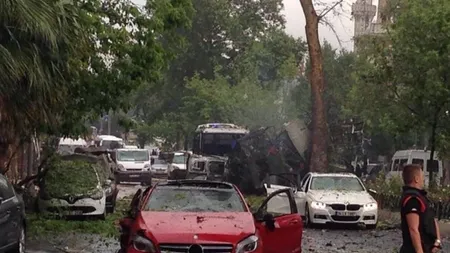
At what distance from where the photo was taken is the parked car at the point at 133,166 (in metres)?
48.7

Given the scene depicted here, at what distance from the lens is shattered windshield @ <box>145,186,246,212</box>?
543 inches

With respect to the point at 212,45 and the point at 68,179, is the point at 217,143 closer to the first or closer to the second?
the point at 68,179

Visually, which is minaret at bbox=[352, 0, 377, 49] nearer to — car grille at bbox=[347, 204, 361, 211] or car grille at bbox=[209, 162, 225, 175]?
car grille at bbox=[209, 162, 225, 175]

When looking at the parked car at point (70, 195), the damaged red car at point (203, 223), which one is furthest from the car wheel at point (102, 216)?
the damaged red car at point (203, 223)

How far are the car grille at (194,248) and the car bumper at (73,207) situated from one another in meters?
12.1

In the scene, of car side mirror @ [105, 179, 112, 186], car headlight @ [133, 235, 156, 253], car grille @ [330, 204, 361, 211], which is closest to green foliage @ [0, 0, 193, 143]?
car side mirror @ [105, 179, 112, 186]

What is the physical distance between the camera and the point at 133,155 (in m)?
49.9

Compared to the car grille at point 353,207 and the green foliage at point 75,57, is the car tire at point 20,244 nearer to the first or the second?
the green foliage at point 75,57

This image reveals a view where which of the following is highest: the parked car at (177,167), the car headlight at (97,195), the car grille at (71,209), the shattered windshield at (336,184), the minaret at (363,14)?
the minaret at (363,14)

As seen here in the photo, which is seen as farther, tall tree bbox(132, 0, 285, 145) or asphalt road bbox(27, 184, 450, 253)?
tall tree bbox(132, 0, 285, 145)

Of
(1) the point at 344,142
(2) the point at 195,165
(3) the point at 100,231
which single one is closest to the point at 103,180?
(3) the point at 100,231

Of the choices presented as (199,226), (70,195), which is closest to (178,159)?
(70,195)

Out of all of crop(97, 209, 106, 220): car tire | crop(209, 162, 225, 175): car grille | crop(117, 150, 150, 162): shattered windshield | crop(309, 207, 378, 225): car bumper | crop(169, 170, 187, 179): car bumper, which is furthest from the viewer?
crop(117, 150, 150, 162): shattered windshield

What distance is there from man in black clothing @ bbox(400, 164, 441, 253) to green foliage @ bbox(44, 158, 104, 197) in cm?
1610
